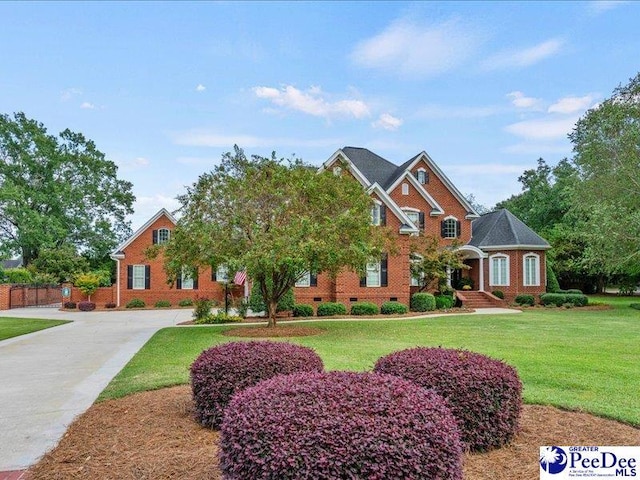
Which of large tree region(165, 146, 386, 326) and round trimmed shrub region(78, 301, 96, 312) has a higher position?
large tree region(165, 146, 386, 326)

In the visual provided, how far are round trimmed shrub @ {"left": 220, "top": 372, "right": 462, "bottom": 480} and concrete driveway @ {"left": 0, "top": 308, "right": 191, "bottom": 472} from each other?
268cm

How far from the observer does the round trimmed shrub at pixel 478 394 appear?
172 inches

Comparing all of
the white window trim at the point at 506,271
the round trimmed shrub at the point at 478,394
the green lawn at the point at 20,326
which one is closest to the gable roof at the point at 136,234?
the green lawn at the point at 20,326

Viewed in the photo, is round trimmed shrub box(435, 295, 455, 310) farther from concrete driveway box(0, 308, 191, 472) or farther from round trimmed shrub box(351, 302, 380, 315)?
concrete driveway box(0, 308, 191, 472)

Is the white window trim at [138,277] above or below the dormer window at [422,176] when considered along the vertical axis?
below

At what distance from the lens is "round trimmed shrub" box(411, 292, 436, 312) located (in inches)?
925

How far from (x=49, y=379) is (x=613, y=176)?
26.0m

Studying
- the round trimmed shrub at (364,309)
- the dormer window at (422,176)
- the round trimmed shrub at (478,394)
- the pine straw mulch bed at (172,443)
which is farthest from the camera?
the dormer window at (422,176)


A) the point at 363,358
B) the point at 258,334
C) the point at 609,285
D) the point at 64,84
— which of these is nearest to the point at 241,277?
the point at 258,334

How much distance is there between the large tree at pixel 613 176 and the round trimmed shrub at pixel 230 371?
2327 cm

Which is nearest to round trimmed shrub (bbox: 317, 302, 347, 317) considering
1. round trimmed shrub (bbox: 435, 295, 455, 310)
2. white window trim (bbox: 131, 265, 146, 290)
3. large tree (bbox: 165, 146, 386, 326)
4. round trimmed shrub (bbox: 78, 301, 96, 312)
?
round trimmed shrub (bbox: 435, 295, 455, 310)

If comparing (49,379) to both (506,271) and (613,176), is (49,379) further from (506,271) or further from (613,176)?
(506,271)

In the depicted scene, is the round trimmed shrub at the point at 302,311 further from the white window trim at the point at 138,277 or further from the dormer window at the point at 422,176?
the dormer window at the point at 422,176

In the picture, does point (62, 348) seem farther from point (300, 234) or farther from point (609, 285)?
point (609, 285)
